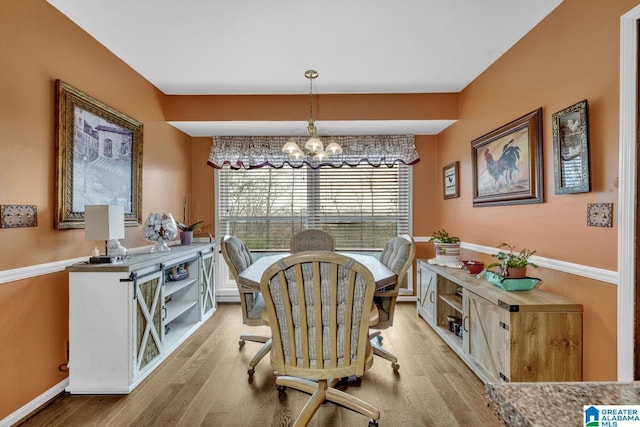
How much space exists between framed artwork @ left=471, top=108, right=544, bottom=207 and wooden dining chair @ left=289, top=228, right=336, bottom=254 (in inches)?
60.7

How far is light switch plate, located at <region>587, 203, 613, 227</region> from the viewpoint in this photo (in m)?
1.79

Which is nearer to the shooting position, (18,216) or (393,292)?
(18,216)

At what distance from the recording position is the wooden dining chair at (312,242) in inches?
144

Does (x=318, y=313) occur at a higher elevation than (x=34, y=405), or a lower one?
higher

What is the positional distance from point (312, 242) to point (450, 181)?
5.91 feet

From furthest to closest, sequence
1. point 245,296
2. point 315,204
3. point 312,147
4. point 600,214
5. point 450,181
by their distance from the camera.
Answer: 1. point 315,204
2. point 450,181
3. point 312,147
4. point 245,296
5. point 600,214

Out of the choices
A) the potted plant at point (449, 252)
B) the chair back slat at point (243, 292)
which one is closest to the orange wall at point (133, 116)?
the potted plant at point (449, 252)

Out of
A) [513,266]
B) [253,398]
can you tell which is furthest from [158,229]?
[513,266]

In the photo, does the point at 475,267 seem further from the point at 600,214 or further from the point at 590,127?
the point at 590,127

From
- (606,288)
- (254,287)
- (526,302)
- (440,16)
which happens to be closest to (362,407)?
(254,287)

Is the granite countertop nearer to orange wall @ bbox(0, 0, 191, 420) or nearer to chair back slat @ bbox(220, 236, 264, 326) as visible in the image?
chair back slat @ bbox(220, 236, 264, 326)

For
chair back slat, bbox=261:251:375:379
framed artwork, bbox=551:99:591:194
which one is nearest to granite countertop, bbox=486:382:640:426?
chair back slat, bbox=261:251:375:379

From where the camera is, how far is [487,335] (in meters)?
2.27

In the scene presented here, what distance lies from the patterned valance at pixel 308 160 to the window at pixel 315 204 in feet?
0.48
